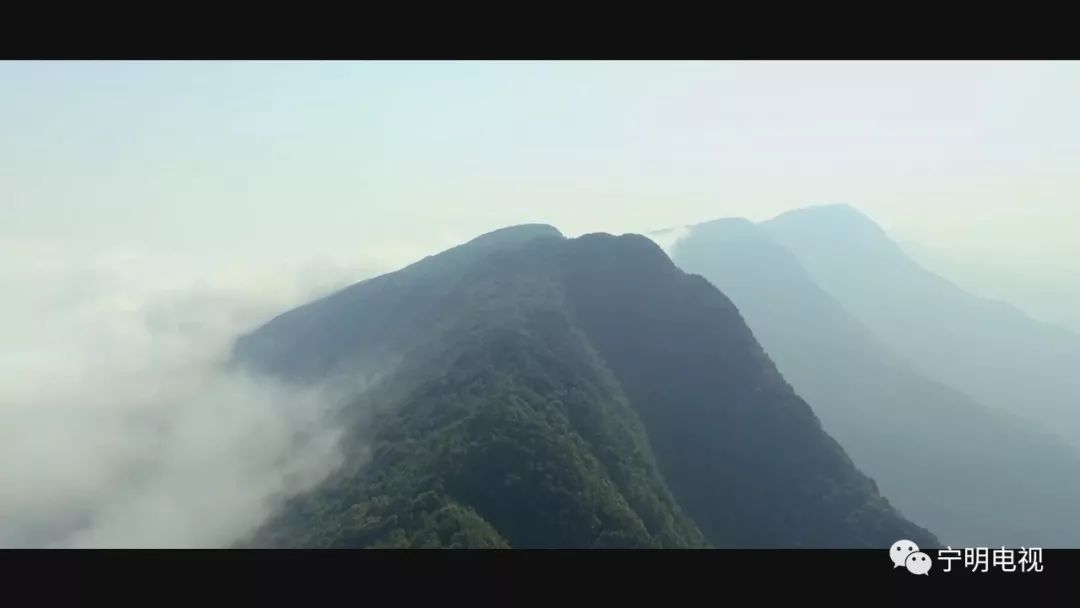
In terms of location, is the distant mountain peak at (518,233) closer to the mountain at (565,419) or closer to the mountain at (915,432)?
the mountain at (565,419)
